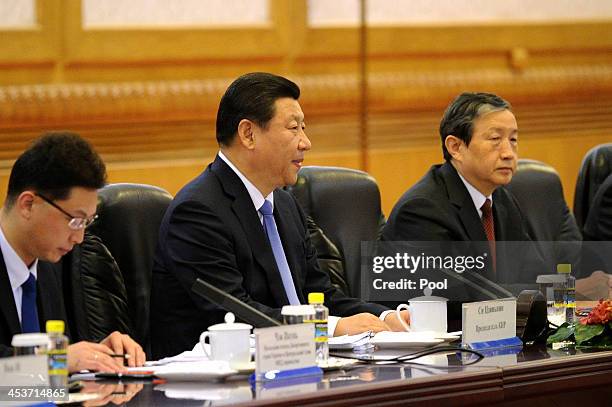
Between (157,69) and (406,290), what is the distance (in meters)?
2.29

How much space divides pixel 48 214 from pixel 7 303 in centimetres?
24

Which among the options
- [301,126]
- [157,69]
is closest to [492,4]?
[157,69]

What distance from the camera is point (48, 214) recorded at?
2.73 m

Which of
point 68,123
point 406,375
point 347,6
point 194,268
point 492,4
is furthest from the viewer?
point 492,4

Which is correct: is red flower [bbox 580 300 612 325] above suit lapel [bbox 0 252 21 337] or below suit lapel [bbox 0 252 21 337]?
below

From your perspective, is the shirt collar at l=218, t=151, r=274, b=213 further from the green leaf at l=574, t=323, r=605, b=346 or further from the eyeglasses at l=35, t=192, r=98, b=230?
the green leaf at l=574, t=323, r=605, b=346

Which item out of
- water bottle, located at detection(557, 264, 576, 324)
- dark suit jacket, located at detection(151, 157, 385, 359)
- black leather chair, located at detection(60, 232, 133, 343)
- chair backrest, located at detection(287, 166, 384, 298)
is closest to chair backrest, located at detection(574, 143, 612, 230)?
chair backrest, located at detection(287, 166, 384, 298)

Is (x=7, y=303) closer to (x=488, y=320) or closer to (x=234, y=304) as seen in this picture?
(x=234, y=304)

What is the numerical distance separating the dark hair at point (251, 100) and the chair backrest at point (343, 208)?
2.03 feet

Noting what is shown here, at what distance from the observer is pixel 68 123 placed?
523 centimetres

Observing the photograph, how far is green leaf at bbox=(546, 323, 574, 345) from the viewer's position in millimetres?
3143

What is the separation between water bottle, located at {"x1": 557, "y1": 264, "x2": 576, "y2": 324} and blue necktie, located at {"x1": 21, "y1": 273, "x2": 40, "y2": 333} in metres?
1.53

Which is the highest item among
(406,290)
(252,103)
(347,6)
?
(347,6)

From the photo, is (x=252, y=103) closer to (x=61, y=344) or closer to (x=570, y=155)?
(x=61, y=344)
